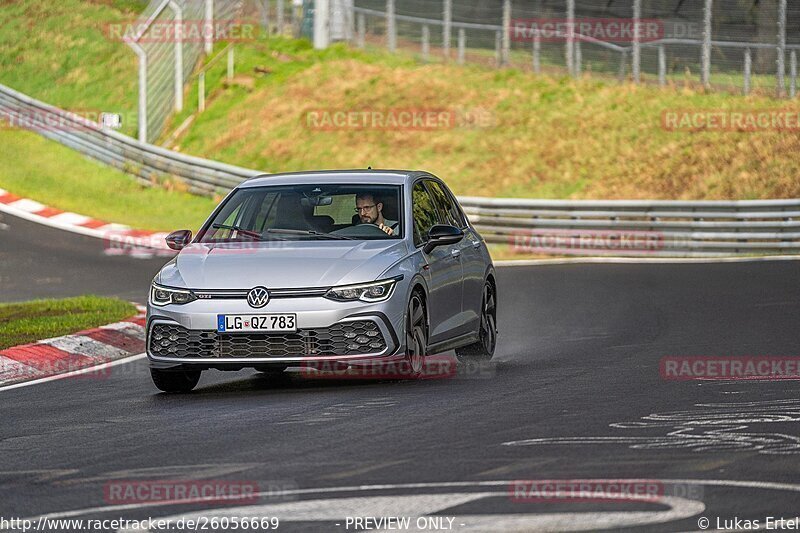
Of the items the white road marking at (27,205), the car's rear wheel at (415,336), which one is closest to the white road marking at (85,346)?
the car's rear wheel at (415,336)

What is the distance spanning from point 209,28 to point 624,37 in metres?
12.0

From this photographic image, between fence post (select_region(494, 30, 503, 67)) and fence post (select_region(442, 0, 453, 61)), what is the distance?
3.76ft

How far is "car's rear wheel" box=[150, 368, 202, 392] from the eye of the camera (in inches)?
436

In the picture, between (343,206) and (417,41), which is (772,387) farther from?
(417,41)

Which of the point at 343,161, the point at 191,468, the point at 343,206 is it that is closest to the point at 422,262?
the point at 343,206

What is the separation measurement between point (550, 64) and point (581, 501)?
104 ft

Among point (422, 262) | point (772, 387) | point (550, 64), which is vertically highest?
point (550, 64)

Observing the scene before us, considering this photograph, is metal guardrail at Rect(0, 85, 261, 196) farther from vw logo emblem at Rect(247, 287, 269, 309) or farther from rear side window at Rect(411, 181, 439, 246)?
vw logo emblem at Rect(247, 287, 269, 309)

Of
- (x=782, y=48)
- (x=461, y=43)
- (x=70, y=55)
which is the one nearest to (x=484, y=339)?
(x=782, y=48)

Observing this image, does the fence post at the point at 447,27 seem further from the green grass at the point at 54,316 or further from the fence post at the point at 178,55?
the green grass at the point at 54,316

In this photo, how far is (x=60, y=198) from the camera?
107ft

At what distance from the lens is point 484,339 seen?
42.2 feet

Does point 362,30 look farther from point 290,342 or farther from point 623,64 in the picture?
point 290,342

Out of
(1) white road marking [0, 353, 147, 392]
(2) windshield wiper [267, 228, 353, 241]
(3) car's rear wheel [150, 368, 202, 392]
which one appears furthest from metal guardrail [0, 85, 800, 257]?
(3) car's rear wheel [150, 368, 202, 392]
